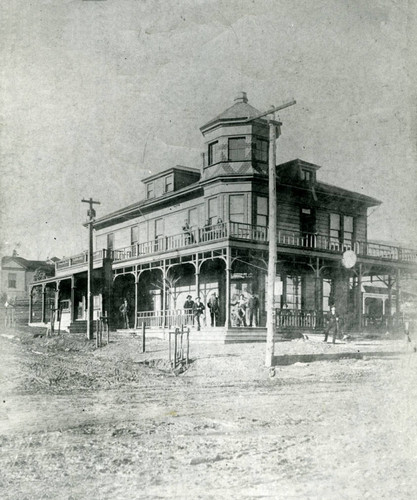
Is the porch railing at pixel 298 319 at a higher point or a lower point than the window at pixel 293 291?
lower

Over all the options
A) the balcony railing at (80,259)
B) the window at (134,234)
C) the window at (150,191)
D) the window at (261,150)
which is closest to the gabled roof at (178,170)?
the window at (150,191)

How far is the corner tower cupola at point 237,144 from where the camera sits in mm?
23750

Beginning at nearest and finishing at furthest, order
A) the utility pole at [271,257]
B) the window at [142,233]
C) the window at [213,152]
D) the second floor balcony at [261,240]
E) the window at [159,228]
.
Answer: the utility pole at [271,257] < the second floor balcony at [261,240] < the window at [213,152] < the window at [159,228] < the window at [142,233]

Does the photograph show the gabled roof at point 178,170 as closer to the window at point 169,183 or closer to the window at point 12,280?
the window at point 169,183

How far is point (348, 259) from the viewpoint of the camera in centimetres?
2361

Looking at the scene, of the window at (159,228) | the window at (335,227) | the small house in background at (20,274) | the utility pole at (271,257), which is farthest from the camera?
the small house in background at (20,274)

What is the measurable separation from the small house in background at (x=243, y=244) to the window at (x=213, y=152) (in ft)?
0.15

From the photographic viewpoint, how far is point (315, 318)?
22.9 metres

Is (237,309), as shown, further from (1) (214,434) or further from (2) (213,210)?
(1) (214,434)

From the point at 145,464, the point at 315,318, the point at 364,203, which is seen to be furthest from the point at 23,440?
the point at 364,203

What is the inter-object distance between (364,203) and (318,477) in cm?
2418

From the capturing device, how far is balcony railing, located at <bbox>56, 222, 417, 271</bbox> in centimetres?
2217

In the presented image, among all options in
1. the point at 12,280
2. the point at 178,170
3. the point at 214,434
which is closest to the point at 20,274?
the point at 12,280

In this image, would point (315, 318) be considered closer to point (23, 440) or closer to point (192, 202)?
point (192, 202)
